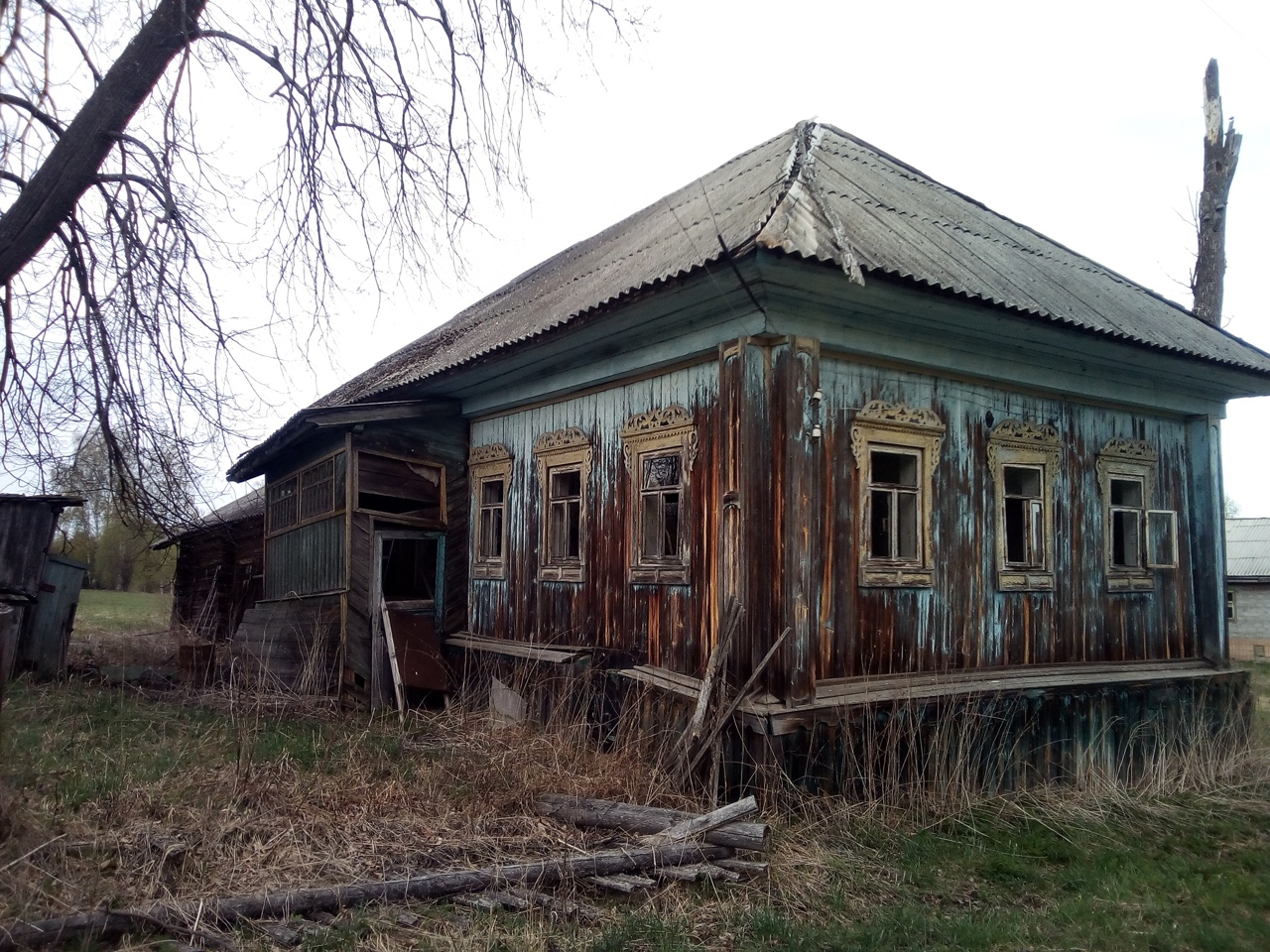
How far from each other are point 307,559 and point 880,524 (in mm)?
7110

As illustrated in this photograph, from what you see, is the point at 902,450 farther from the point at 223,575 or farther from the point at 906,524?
the point at 223,575

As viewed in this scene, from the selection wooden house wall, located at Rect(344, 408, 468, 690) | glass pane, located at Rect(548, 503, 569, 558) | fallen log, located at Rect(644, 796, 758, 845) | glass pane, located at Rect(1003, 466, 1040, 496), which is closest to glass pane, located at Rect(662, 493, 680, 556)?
glass pane, located at Rect(548, 503, 569, 558)

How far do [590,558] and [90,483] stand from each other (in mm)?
3951

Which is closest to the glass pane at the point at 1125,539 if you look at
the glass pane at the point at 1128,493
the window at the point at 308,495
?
the glass pane at the point at 1128,493

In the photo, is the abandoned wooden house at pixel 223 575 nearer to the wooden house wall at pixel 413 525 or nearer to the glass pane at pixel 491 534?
the wooden house wall at pixel 413 525

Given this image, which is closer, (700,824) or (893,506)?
(700,824)

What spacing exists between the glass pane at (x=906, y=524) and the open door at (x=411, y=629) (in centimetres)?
488

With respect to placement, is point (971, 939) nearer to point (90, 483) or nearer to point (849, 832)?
point (849, 832)

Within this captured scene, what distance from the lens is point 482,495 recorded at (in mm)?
10141

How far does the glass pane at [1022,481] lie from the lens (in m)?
7.98

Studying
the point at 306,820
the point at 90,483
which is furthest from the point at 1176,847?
the point at 90,483

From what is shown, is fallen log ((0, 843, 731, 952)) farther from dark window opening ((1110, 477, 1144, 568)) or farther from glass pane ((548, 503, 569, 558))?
dark window opening ((1110, 477, 1144, 568))

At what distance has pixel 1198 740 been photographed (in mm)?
8031

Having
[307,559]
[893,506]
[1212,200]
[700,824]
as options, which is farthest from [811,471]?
[1212,200]
